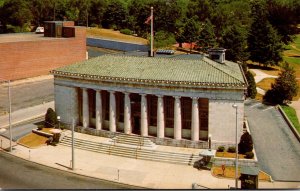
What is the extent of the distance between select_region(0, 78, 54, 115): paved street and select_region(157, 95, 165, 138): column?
3064 centimetres

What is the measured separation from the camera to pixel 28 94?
87.1 meters

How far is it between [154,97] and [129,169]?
1136 centimetres

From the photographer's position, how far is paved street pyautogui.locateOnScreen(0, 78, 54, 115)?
7894 cm

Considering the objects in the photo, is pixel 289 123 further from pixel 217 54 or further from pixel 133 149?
pixel 133 149

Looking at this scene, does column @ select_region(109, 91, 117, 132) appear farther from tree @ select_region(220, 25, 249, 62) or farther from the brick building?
tree @ select_region(220, 25, 249, 62)

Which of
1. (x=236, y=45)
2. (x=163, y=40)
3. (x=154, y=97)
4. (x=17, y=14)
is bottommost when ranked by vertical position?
(x=154, y=97)

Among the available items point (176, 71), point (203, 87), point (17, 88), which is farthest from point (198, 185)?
point (17, 88)

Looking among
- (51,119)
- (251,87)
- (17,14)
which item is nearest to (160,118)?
(51,119)

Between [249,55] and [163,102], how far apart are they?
179 ft

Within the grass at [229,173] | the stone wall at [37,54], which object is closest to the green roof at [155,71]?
the grass at [229,173]

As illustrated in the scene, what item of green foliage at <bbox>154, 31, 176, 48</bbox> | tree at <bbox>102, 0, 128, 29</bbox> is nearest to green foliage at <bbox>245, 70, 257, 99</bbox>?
green foliage at <bbox>154, 31, 176, 48</bbox>

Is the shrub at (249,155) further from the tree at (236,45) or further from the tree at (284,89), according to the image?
the tree at (236,45)

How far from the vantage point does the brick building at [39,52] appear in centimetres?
9575

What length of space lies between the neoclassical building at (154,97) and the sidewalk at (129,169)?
3704 mm
